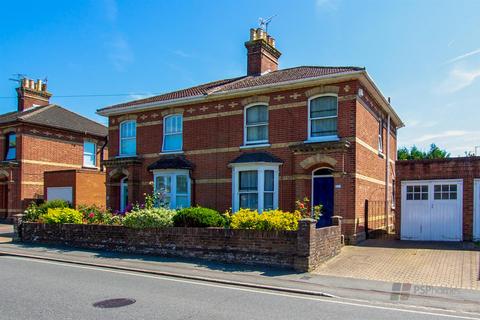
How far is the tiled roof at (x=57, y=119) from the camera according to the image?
2866cm

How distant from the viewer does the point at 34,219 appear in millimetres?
19000

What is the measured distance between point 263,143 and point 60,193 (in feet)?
47.6

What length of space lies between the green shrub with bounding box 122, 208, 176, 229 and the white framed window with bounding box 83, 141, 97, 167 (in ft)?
61.6

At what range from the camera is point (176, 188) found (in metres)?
20.4

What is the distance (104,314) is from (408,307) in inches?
215

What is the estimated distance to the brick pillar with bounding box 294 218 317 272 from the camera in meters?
11.2

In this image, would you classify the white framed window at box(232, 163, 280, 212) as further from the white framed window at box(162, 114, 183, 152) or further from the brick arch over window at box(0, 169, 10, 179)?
the brick arch over window at box(0, 169, 10, 179)

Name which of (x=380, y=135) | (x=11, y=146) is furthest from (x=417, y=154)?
(x=11, y=146)

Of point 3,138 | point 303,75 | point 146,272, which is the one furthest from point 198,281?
point 3,138

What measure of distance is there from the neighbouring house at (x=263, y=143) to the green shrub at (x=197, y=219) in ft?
13.3

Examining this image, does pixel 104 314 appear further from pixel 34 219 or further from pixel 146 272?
pixel 34 219

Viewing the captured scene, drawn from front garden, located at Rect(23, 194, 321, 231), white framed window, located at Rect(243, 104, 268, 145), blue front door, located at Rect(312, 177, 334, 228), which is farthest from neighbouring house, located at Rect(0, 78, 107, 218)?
blue front door, located at Rect(312, 177, 334, 228)

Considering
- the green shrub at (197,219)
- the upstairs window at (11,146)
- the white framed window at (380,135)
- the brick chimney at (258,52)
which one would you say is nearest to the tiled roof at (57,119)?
the upstairs window at (11,146)

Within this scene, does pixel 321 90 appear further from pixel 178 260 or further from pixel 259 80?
pixel 178 260
